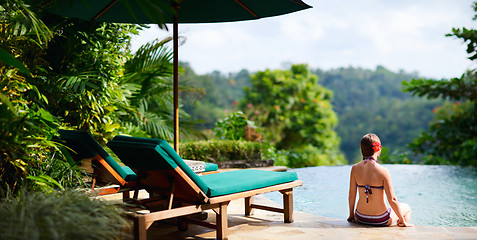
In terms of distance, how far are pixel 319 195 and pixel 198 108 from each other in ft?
59.4

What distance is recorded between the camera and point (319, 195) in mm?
5613

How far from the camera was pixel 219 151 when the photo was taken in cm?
765

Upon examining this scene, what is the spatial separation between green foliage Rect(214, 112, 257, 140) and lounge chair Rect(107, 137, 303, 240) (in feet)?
18.5

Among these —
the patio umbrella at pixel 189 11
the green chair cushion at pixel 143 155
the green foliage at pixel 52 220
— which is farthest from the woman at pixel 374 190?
the green foliage at pixel 52 220

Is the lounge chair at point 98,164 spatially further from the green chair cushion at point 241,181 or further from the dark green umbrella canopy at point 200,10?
the dark green umbrella canopy at point 200,10

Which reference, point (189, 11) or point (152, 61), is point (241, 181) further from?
point (152, 61)

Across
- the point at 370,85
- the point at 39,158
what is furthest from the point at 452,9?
the point at 39,158

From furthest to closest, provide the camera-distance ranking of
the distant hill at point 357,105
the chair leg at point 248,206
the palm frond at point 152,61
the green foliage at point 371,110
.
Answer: the green foliage at point 371,110, the distant hill at point 357,105, the palm frond at point 152,61, the chair leg at point 248,206

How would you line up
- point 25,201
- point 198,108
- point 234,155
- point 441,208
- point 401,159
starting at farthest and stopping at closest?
point 198,108 → point 401,159 → point 234,155 → point 441,208 → point 25,201

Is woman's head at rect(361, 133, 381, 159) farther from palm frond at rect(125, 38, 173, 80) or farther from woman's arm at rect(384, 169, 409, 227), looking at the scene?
palm frond at rect(125, 38, 173, 80)

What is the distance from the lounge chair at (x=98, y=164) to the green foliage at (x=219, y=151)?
3904 millimetres

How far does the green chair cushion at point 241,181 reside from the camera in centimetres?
306

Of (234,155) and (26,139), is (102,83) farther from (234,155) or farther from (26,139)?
(234,155)

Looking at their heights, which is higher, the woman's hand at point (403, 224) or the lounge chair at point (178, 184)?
the lounge chair at point (178, 184)
